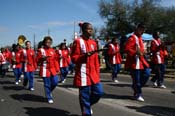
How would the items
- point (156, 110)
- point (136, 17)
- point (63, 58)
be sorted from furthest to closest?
point (136, 17)
point (63, 58)
point (156, 110)

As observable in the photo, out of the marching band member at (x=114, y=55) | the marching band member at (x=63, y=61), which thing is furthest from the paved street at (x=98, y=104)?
the marching band member at (x=63, y=61)

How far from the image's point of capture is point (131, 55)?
38.8ft

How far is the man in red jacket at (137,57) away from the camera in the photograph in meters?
11.7

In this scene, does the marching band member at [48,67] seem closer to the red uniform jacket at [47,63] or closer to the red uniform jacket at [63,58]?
the red uniform jacket at [47,63]

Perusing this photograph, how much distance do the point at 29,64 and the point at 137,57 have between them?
5629mm

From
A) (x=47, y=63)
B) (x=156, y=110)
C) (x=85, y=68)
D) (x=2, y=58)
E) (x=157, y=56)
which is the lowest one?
(x=156, y=110)

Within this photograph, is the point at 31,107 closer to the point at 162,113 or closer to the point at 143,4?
the point at 162,113

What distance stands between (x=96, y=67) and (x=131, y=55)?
3295 millimetres

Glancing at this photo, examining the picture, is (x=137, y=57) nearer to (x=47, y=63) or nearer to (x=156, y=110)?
(x=156, y=110)

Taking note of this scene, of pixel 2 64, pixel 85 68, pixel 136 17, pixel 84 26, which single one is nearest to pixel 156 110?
pixel 85 68

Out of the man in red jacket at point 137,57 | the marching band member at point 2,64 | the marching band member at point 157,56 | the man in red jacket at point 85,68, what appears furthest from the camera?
the marching band member at point 2,64

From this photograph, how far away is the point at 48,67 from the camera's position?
12.3 meters

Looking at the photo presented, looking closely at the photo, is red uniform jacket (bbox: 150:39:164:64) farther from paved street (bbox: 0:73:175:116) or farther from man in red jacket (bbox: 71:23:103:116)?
man in red jacket (bbox: 71:23:103:116)

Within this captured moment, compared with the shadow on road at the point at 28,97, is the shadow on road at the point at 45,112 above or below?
below
